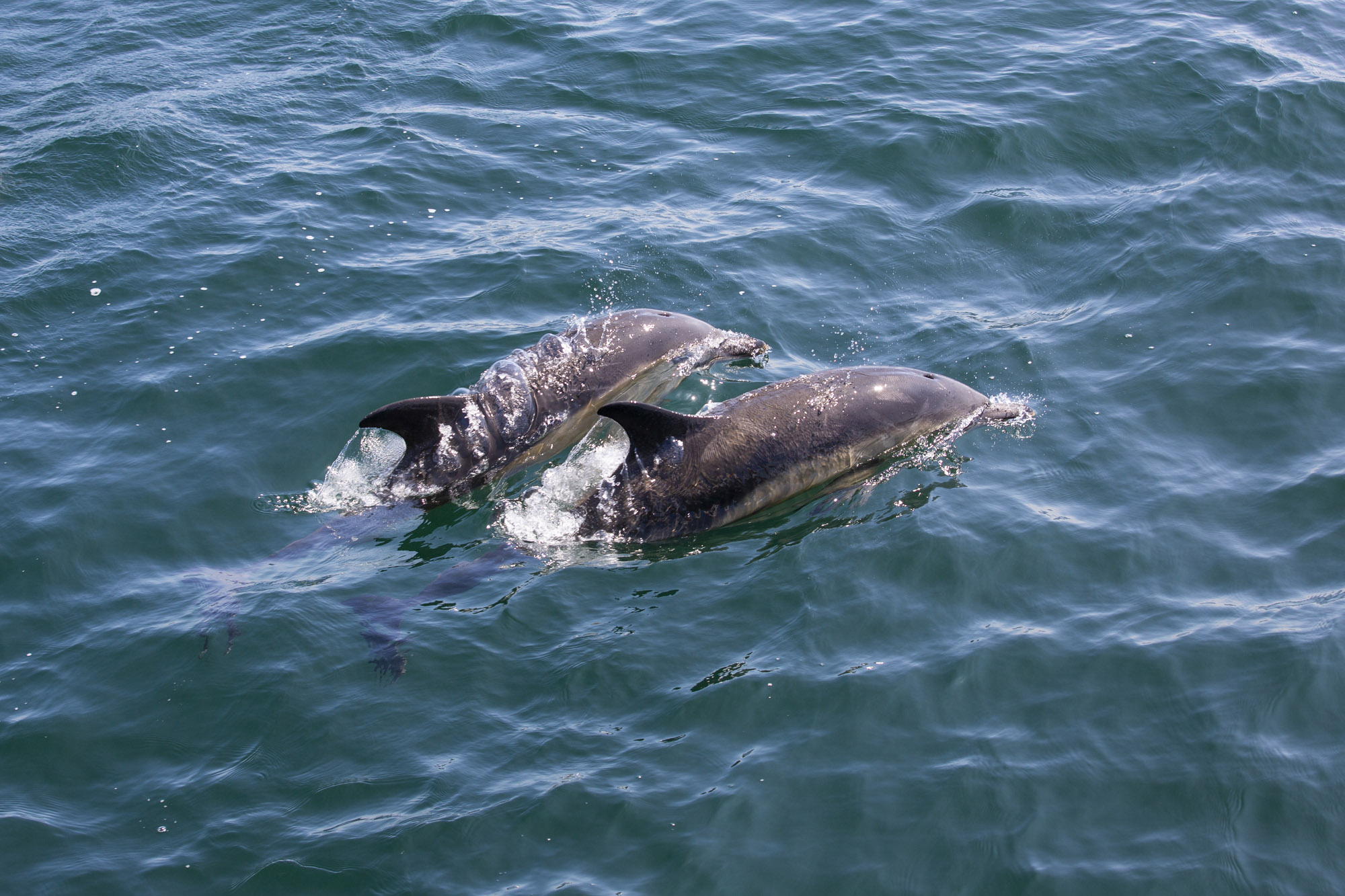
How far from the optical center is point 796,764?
26.0 ft

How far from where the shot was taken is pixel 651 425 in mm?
10203

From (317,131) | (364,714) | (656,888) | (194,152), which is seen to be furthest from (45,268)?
(656,888)

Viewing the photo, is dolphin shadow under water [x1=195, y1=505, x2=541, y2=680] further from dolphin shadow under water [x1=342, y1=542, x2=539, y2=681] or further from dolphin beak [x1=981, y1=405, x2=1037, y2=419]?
dolphin beak [x1=981, y1=405, x2=1037, y2=419]

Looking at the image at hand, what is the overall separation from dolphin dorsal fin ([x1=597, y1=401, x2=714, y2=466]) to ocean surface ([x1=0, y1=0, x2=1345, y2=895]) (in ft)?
3.43

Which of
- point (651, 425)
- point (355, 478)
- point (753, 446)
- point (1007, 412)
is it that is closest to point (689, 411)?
point (753, 446)

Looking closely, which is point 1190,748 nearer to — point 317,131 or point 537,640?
point 537,640

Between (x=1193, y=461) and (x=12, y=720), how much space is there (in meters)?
10.2

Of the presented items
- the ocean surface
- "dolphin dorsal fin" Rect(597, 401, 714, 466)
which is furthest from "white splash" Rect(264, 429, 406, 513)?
"dolphin dorsal fin" Rect(597, 401, 714, 466)

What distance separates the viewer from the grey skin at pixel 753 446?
1027 cm

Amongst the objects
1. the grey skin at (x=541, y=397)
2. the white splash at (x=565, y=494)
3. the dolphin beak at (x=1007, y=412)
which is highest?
the grey skin at (x=541, y=397)

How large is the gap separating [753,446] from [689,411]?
190 centimetres

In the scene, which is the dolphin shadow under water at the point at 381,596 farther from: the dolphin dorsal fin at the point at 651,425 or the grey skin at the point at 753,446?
the dolphin dorsal fin at the point at 651,425

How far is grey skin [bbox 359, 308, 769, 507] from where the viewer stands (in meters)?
10.9

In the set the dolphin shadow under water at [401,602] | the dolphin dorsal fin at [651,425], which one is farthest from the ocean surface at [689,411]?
the dolphin dorsal fin at [651,425]
